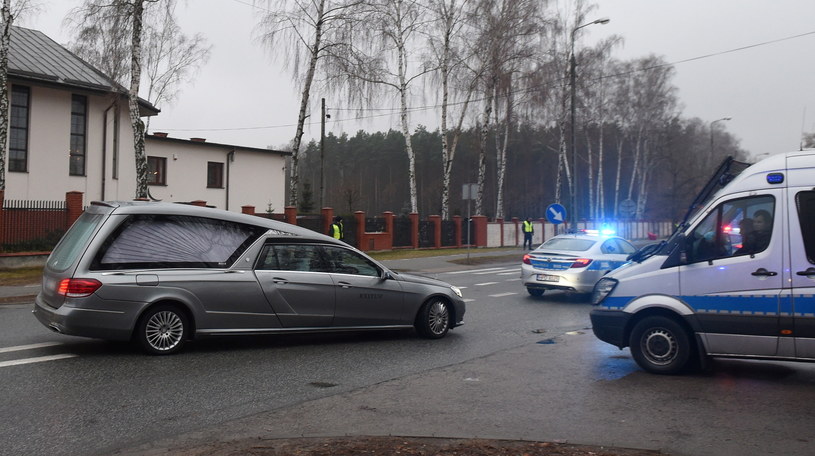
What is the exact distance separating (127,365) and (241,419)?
2442 mm

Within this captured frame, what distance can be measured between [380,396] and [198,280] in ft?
9.35

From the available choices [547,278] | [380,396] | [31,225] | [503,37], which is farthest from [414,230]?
[380,396]

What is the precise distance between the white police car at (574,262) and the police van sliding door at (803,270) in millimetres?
→ 7851

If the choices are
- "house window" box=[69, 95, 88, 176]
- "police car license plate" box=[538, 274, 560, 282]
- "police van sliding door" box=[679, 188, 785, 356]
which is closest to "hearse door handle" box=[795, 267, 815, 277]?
"police van sliding door" box=[679, 188, 785, 356]

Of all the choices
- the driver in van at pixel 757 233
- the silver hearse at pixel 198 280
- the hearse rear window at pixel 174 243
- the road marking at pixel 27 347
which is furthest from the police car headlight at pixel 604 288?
the road marking at pixel 27 347

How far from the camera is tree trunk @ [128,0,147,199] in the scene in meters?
24.3

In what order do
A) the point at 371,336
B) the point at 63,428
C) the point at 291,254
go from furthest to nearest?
the point at 371,336 → the point at 291,254 → the point at 63,428

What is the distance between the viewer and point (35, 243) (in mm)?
22219

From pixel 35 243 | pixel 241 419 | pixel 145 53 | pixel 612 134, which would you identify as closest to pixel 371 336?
pixel 241 419

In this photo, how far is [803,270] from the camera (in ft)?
21.8

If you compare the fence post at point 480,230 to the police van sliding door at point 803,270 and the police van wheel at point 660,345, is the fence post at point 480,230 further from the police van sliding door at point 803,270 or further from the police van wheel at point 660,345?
the police van sliding door at point 803,270

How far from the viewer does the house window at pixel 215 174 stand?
39.5 meters

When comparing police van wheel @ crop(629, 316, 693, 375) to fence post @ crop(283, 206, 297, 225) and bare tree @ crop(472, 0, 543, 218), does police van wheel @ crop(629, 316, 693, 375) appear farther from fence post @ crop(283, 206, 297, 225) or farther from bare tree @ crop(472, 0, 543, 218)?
bare tree @ crop(472, 0, 543, 218)

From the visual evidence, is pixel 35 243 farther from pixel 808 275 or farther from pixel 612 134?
pixel 612 134
